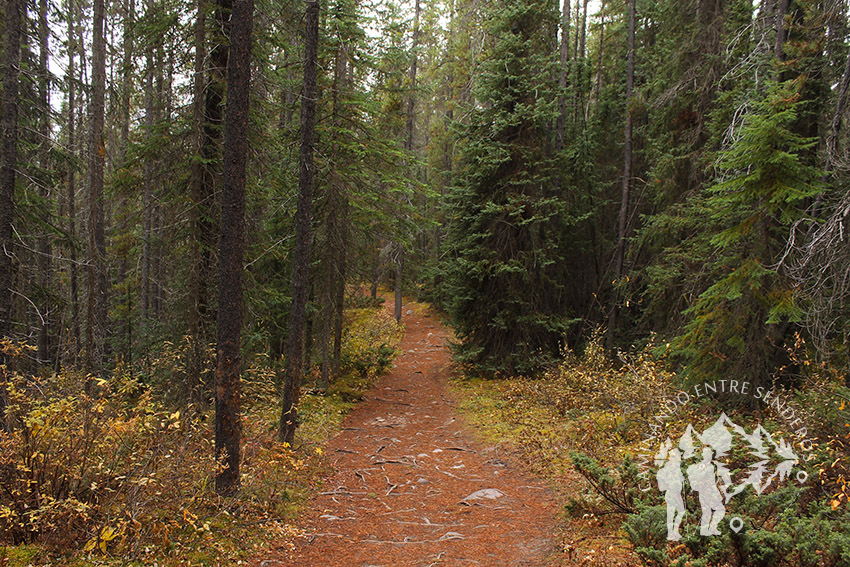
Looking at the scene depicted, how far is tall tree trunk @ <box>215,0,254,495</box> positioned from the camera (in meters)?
6.51

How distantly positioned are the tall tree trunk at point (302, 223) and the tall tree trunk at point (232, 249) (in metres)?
2.24

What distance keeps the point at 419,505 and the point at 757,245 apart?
A: 7.07 metres

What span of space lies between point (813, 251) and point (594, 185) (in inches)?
460

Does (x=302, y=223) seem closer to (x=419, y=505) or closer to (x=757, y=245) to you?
(x=419, y=505)

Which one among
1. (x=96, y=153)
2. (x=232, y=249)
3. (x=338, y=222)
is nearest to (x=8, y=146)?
(x=96, y=153)

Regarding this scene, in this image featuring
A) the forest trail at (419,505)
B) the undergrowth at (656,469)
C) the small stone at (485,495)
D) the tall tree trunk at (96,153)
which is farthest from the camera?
the tall tree trunk at (96,153)

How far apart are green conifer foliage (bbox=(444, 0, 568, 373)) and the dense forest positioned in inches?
3.6

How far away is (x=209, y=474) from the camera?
6672 mm

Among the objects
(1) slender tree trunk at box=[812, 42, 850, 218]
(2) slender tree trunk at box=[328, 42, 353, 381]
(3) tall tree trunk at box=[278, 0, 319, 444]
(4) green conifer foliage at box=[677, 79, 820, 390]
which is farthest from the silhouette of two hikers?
(2) slender tree trunk at box=[328, 42, 353, 381]

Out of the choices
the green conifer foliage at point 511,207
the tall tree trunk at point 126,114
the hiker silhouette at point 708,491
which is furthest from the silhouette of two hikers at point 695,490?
the tall tree trunk at point 126,114

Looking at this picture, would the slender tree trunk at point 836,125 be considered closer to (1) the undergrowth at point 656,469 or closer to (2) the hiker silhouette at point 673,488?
(1) the undergrowth at point 656,469

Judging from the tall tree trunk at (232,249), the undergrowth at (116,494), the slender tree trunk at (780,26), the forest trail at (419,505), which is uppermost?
the slender tree trunk at (780,26)

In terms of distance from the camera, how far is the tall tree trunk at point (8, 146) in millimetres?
8852

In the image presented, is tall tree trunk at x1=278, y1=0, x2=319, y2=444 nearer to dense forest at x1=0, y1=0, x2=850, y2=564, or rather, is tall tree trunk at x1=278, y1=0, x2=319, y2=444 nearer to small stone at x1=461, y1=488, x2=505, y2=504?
dense forest at x1=0, y1=0, x2=850, y2=564
